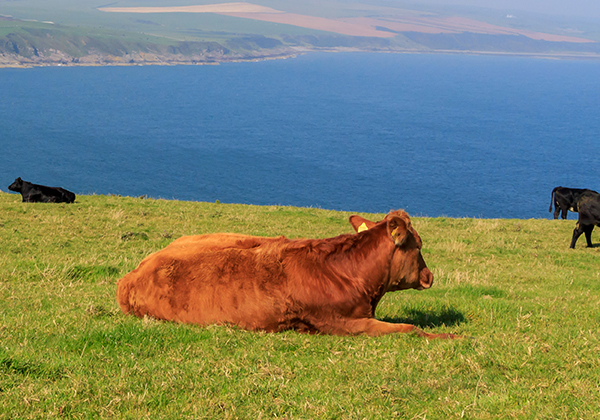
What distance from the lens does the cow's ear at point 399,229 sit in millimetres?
7000

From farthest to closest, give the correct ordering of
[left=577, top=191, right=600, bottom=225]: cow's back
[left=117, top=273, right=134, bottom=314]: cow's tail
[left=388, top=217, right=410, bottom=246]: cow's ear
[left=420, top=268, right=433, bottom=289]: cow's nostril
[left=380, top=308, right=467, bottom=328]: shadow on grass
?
[left=577, top=191, right=600, bottom=225]: cow's back, [left=380, top=308, right=467, bottom=328]: shadow on grass, [left=117, top=273, right=134, bottom=314]: cow's tail, [left=420, top=268, right=433, bottom=289]: cow's nostril, [left=388, top=217, right=410, bottom=246]: cow's ear

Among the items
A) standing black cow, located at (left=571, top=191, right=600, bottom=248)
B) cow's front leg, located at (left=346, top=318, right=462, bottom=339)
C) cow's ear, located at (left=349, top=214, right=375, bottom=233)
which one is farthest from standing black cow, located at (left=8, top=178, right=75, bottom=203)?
standing black cow, located at (left=571, top=191, right=600, bottom=248)

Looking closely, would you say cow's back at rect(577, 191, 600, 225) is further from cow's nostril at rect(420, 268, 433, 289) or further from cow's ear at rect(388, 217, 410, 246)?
cow's ear at rect(388, 217, 410, 246)

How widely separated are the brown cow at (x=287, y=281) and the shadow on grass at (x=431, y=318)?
0.90m

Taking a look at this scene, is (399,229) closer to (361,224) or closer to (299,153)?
(361,224)

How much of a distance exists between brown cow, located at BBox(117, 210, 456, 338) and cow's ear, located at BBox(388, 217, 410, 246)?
0.01 meters

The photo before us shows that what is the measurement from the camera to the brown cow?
270 inches

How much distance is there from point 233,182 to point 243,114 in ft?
242

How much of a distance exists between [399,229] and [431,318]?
1.96 metres

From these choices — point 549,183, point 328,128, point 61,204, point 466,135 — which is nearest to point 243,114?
point 328,128

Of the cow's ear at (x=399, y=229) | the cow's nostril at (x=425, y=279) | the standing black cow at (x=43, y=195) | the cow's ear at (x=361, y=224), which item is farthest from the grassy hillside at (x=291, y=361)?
the standing black cow at (x=43, y=195)

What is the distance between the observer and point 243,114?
17775cm

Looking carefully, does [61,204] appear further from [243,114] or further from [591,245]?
[243,114]

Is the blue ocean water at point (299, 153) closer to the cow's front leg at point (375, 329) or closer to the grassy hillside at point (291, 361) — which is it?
the grassy hillside at point (291, 361)
